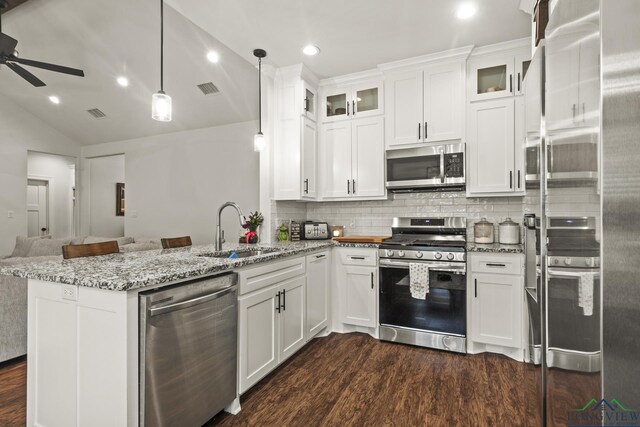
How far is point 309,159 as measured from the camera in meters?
3.56

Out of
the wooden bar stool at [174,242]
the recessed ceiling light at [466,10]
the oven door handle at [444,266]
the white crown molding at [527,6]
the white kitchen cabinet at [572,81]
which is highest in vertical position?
the recessed ceiling light at [466,10]

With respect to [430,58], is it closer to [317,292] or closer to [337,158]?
[337,158]

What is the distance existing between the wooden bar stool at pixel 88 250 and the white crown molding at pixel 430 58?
2.96 meters

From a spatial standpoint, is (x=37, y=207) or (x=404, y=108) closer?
(x=404, y=108)

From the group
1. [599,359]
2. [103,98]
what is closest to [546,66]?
[599,359]

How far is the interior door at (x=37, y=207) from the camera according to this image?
7066 mm

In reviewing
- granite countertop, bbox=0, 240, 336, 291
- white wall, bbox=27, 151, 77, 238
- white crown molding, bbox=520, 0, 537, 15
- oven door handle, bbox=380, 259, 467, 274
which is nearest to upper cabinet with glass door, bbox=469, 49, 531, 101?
white crown molding, bbox=520, 0, 537, 15

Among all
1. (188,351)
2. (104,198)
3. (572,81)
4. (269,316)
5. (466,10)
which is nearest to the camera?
(572,81)

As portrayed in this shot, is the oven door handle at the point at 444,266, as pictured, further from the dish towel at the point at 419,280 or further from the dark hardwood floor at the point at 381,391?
the dark hardwood floor at the point at 381,391

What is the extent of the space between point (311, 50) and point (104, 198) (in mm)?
6417

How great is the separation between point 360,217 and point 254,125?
7.95 feet

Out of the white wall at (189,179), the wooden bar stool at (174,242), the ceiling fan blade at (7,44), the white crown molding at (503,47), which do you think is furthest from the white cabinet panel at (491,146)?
the ceiling fan blade at (7,44)

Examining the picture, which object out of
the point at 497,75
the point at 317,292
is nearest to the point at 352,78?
the point at 497,75

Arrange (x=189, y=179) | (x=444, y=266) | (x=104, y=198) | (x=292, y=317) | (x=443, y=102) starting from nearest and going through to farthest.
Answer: (x=292, y=317) < (x=444, y=266) < (x=443, y=102) < (x=189, y=179) < (x=104, y=198)
